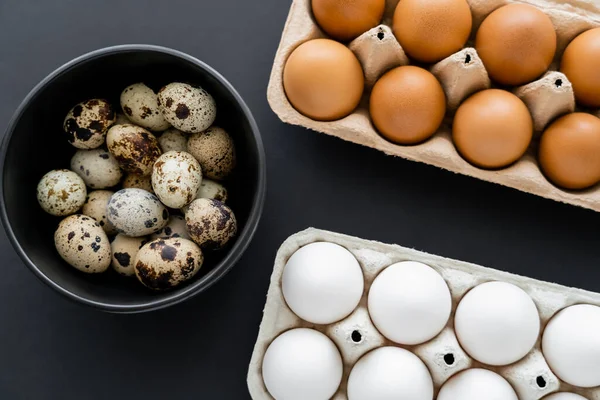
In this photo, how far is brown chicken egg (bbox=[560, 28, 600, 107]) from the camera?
84cm

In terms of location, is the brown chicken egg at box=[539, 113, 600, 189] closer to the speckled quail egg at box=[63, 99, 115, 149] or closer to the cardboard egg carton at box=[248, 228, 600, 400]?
the cardboard egg carton at box=[248, 228, 600, 400]

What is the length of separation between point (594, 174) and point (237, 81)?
553 mm

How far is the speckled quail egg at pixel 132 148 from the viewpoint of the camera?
2.69 ft

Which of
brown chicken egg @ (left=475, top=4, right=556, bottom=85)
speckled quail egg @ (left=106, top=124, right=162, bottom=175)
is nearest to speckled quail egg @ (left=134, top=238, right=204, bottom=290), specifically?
speckled quail egg @ (left=106, top=124, right=162, bottom=175)

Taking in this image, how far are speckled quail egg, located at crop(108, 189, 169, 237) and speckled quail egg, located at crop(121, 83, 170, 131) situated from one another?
10cm

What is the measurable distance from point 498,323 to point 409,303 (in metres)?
0.12

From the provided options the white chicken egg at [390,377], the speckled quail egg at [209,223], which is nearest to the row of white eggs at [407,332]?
the white chicken egg at [390,377]

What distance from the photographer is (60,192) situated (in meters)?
0.83

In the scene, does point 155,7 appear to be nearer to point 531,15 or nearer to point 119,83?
point 119,83

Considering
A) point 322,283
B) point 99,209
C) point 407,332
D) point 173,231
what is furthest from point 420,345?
point 99,209

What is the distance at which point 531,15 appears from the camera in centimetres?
83

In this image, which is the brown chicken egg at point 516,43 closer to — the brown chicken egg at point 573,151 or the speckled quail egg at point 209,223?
the brown chicken egg at point 573,151

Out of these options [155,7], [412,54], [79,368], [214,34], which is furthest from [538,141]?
[79,368]

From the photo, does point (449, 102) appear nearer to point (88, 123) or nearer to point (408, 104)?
point (408, 104)
